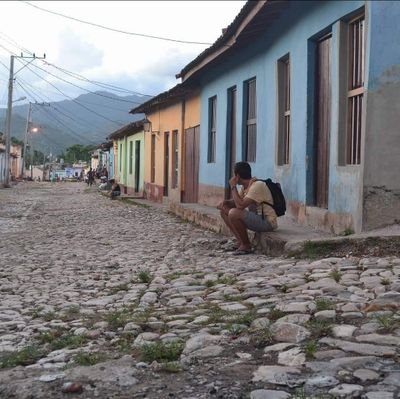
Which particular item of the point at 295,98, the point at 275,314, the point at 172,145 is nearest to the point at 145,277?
the point at 275,314

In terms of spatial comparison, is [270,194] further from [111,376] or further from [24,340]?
[111,376]

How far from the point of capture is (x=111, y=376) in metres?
3.17

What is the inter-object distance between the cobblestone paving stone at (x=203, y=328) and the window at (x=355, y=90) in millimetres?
1486

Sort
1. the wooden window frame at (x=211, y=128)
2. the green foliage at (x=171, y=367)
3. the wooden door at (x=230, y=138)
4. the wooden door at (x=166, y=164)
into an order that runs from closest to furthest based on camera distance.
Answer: the green foliage at (x=171, y=367)
the wooden door at (x=230, y=138)
the wooden window frame at (x=211, y=128)
the wooden door at (x=166, y=164)

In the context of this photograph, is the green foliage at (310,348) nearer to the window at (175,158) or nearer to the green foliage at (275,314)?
the green foliage at (275,314)

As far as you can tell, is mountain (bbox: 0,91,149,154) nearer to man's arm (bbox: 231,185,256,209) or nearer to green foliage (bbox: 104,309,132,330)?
man's arm (bbox: 231,185,256,209)

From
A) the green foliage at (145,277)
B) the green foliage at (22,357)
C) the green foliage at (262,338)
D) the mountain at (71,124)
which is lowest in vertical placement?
the green foliage at (22,357)

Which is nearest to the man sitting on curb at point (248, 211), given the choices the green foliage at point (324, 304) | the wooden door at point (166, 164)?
the green foliage at point (324, 304)

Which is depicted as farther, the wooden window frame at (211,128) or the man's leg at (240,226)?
the wooden window frame at (211,128)

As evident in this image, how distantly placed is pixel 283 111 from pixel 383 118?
3322mm

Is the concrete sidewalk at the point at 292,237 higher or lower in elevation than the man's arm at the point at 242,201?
lower

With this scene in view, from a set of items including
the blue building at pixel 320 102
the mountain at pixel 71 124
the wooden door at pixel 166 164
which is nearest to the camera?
the blue building at pixel 320 102

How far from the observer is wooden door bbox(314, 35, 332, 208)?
24.8 feet

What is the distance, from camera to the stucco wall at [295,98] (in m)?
6.79
